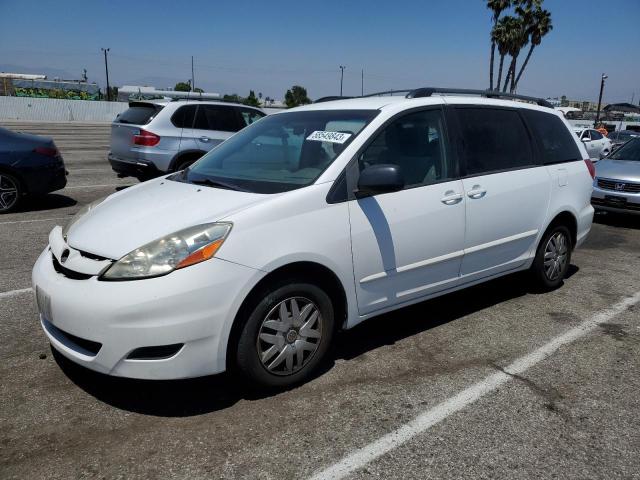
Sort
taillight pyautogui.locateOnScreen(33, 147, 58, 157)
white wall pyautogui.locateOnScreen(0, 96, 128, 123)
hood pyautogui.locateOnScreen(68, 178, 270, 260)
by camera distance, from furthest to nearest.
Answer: white wall pyautogui.locateOnScreen(0, 96, 128, 123) → taillight pyautogui.locateOnScreen(33, 147, 58, 157) → hood pyautogui.locateOnScreen(68, 178, 270, 260)

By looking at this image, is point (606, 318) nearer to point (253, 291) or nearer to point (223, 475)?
Answer: point (253, 291)

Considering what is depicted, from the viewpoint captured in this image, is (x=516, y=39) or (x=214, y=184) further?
(x=516, y=39)

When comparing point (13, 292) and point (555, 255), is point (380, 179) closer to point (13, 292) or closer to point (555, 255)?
point (555, 255)

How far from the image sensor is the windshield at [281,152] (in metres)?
3.40

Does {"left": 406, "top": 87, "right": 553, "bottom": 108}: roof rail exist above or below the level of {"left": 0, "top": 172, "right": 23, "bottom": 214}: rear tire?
above

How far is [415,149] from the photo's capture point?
3.82 meters

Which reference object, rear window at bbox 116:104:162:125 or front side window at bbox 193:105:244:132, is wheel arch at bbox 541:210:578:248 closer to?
front side window at bbox 193:105:244:132

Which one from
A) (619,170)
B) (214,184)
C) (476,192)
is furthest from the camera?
(619,170)

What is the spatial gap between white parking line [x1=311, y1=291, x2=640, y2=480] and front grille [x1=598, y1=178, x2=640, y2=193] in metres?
5.00

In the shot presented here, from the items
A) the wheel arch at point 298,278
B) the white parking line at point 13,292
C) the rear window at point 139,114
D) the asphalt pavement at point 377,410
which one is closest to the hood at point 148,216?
the wheel arch at point 298,278

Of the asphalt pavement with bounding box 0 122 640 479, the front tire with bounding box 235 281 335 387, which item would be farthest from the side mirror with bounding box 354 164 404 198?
the asphalt pavement with bounding box 0 122 640 479

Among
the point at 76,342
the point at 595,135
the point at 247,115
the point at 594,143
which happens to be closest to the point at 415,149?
the point at 76,342

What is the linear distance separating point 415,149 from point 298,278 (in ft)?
4.60

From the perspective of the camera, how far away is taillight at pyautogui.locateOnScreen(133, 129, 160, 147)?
8984 mm
